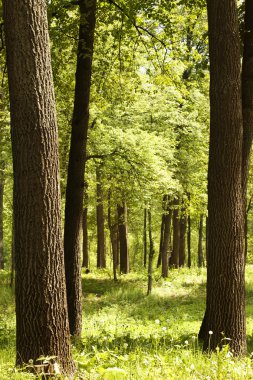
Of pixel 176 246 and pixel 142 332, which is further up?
pixel 176 246

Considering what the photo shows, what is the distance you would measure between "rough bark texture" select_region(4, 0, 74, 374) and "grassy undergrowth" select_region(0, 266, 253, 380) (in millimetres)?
520

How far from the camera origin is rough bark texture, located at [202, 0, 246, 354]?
683 centimetres

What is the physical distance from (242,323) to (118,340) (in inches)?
94.6

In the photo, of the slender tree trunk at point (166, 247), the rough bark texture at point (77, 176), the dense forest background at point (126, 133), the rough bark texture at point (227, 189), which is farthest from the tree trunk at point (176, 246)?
the rough bark texture at point (227, 189)

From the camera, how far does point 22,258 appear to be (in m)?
4.72

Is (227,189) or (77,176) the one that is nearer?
(227,189)

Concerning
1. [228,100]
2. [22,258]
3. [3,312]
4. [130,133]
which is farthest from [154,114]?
[22,258]

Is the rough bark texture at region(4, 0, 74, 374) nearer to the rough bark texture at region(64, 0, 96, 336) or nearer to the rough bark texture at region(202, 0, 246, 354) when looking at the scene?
the rough bark texture at region(202, 0, 246, 354)

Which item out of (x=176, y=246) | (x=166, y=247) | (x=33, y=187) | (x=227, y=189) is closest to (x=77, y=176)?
(x=227, y=189)

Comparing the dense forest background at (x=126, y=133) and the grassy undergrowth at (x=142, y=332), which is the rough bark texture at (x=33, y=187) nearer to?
the dense forest background at (x=126, y=133)

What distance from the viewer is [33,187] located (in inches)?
185

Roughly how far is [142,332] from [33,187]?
654 centimetres

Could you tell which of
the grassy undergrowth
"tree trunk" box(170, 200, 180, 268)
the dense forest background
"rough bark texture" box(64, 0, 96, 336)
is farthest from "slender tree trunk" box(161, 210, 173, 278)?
"rough bark texture" box(64, 0, 96, 336)

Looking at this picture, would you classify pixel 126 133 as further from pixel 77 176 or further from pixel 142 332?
pixel 142 332
